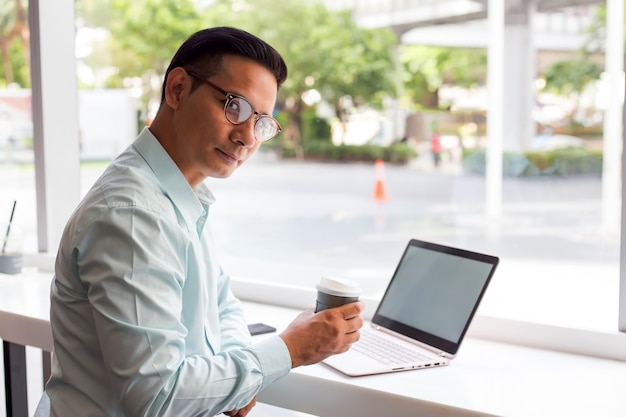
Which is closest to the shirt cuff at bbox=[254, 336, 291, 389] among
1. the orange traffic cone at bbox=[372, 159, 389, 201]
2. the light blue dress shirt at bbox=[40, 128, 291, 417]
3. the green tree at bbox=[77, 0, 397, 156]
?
the light blue dress shirt at bbox=[40, 128, 291, 417]

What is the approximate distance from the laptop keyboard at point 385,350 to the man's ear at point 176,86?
0.79 meters

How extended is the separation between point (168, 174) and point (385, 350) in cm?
76

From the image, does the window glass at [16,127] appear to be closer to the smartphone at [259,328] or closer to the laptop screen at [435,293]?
the smartphone at [259,328]

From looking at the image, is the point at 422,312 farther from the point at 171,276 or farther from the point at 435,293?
the point at 171,276

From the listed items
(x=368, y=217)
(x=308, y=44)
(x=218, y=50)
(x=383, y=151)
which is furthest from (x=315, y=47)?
(x=218, y=50)

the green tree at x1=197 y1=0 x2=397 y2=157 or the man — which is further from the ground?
the green tree at x1=197 y1=0 x2=397 y2=157

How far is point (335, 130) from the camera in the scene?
10.3 feet

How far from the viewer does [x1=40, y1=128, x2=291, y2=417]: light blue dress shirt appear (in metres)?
1.21

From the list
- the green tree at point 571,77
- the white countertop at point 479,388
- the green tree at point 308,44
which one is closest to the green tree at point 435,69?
the green tree at point 308,44

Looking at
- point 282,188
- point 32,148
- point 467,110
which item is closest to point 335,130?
point 282,188

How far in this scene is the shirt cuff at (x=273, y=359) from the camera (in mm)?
1361

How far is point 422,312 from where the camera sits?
1923 millimetres

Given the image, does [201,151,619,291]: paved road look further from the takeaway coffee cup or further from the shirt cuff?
the shirt cuff

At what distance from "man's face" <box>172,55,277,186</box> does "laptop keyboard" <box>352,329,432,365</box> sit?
2.12ft
